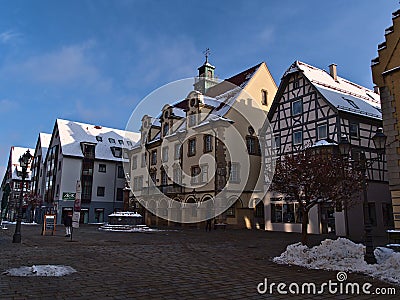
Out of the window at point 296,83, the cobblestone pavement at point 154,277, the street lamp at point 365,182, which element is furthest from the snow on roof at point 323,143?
the cobblestone pavement at point 154,277

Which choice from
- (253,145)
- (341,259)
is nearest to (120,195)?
(253,145)

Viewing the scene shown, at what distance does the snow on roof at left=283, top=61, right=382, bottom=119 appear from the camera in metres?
27.8

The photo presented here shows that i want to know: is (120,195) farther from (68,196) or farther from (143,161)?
(143,161)

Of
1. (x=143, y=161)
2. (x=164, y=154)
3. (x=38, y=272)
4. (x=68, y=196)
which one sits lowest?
(x=38, y=272)

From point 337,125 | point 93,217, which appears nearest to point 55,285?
point 337,125

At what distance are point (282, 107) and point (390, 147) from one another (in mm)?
17093

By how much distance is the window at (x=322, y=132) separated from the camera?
27.3m

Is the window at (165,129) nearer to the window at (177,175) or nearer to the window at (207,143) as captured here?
the window at (177,175)

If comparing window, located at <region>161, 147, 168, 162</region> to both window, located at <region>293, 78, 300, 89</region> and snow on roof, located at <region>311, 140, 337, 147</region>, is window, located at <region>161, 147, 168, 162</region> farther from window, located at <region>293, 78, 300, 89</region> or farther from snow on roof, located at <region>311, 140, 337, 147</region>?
snow on roof, located at <region>311, 140, 337, 147</region>

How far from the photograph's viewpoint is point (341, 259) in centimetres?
1080

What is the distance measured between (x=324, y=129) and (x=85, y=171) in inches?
1509

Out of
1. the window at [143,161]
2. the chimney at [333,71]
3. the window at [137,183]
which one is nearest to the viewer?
the chimney at [333,71]

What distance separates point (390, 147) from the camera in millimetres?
14625

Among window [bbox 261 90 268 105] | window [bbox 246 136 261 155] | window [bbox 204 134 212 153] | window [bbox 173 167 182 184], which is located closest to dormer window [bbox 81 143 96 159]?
window [bbox 173 167 182 184]
